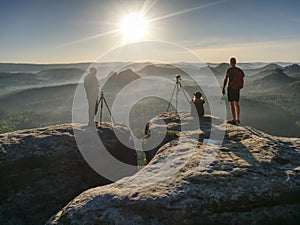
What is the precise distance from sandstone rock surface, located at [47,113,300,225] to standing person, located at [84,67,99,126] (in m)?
8.99

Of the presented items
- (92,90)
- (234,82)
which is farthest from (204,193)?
(92,90)

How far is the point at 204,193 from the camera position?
28.2 feet

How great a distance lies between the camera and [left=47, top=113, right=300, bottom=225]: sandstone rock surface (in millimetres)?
8086

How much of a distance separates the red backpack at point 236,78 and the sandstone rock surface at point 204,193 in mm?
5287

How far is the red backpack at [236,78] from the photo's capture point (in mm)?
15680

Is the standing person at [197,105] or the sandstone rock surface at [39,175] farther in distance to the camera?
the standing person at [197,105]

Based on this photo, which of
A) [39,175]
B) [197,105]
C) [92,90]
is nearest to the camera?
[39,175]

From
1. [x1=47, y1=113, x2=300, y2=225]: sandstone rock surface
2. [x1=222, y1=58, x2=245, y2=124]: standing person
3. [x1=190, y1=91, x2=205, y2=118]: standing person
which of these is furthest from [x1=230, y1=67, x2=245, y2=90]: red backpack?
[x1=47, y1=113, x2=300, y2=225]: sandstone rock surface

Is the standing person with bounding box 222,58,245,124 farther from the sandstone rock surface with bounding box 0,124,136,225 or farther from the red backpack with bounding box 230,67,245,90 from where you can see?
the sandstone rock surface with bounding box 0,124,136,225

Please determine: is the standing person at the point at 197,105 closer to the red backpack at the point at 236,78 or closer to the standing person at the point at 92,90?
the red backpack at the point at 236,78

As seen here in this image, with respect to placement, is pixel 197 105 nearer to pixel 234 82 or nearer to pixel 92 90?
pixel 234 82

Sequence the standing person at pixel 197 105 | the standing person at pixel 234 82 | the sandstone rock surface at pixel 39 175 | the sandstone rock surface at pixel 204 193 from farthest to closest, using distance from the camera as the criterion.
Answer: the standing person at pixel 197 105 < the standing person at pixel 234 82 < the sandstone rock surface at pixel 39 175 < the sandstone rock surface at pixel 204 193

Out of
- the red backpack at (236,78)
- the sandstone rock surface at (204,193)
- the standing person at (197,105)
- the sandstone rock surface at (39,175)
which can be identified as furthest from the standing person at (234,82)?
the sandstone rock surface at (39,175)

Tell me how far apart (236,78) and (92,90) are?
386 inches
